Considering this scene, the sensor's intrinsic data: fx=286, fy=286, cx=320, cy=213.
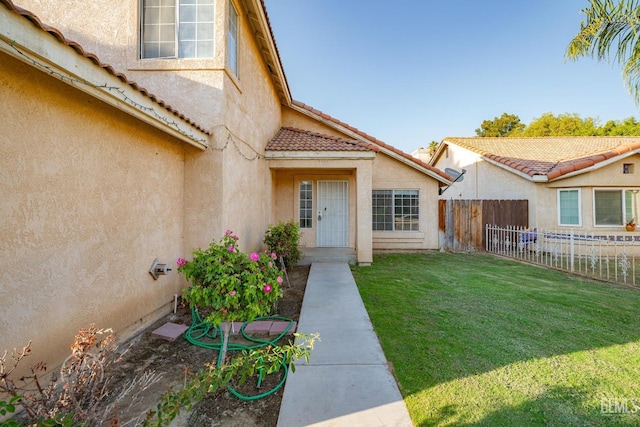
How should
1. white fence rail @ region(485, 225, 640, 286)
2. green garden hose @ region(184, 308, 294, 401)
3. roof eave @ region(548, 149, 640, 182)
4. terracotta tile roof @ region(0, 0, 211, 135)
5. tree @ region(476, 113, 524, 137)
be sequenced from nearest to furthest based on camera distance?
1. terracotta tile roof @ region(0, 0, 211, 135)
2. green garden hose @ region(184, 308, 294, 401)
3. white fence rail @ region(485, 225, 640, 286)
4. roof eave @ region(548, 149, 640, 182)
5. tree @ region(476, 113, 524, 137)

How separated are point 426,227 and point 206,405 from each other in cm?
1242

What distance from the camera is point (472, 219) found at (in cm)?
1405

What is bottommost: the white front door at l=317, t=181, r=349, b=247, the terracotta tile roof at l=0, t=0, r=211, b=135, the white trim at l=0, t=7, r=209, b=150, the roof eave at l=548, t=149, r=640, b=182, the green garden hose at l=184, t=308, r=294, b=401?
the green garden hose at l=184, t=308, r=294, b=401

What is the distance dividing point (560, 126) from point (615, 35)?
45.8 meters

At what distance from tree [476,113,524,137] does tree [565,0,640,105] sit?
1738 inches

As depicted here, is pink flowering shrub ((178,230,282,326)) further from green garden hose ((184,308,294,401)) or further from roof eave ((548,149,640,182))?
roof eave ((548,149,640,182))

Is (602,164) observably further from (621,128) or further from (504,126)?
(504,126)

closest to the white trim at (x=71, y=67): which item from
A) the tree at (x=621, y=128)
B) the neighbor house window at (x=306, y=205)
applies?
the neighbor house window at (x=306, y=205)

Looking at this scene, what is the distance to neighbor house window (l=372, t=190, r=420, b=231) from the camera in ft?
45.1

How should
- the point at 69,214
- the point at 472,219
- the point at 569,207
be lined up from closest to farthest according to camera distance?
the point at 69,214
the point at 569,207
the point at 472,219

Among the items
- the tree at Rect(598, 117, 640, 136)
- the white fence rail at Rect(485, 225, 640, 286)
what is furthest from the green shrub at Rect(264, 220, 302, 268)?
the tree at Rect(598, 117, 640, 136)

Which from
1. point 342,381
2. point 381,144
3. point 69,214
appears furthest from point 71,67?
point 381,144

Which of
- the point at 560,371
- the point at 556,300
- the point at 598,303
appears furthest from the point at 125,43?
the point at 598,303

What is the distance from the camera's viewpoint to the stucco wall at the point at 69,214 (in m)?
2.99
